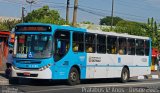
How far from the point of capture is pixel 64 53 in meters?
21.2

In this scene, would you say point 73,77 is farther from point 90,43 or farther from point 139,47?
point 139,47

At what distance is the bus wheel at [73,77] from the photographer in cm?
2166

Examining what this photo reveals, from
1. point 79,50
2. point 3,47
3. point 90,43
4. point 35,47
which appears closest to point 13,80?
point 35,47

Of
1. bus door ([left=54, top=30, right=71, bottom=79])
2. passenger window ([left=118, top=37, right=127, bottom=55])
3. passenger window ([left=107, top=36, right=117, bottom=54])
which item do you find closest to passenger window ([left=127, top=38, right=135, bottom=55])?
passenger window ([left=118, top=37, right=127, bottom=55])

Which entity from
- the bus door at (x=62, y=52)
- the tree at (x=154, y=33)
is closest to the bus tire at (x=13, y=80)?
the bus door at (x=62, y=52)

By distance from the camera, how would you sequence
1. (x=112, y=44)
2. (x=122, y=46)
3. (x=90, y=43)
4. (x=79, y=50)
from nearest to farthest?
1. (x=79, y=50)
2. (x=90, y=43)
3. (x=112, y=44)
4. (x=122, y=46)

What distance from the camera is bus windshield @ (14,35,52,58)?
66.8 ft

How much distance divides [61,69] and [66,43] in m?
1.25

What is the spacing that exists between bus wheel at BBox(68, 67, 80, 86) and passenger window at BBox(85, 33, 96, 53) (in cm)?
155

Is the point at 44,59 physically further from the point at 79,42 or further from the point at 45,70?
the point at 79,42

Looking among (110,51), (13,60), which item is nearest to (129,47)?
(110,51)

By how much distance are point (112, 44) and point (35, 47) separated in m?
6.30

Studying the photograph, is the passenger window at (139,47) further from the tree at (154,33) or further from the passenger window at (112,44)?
the tree at (154,33)

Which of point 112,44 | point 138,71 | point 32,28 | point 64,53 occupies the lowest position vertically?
point 138,71
